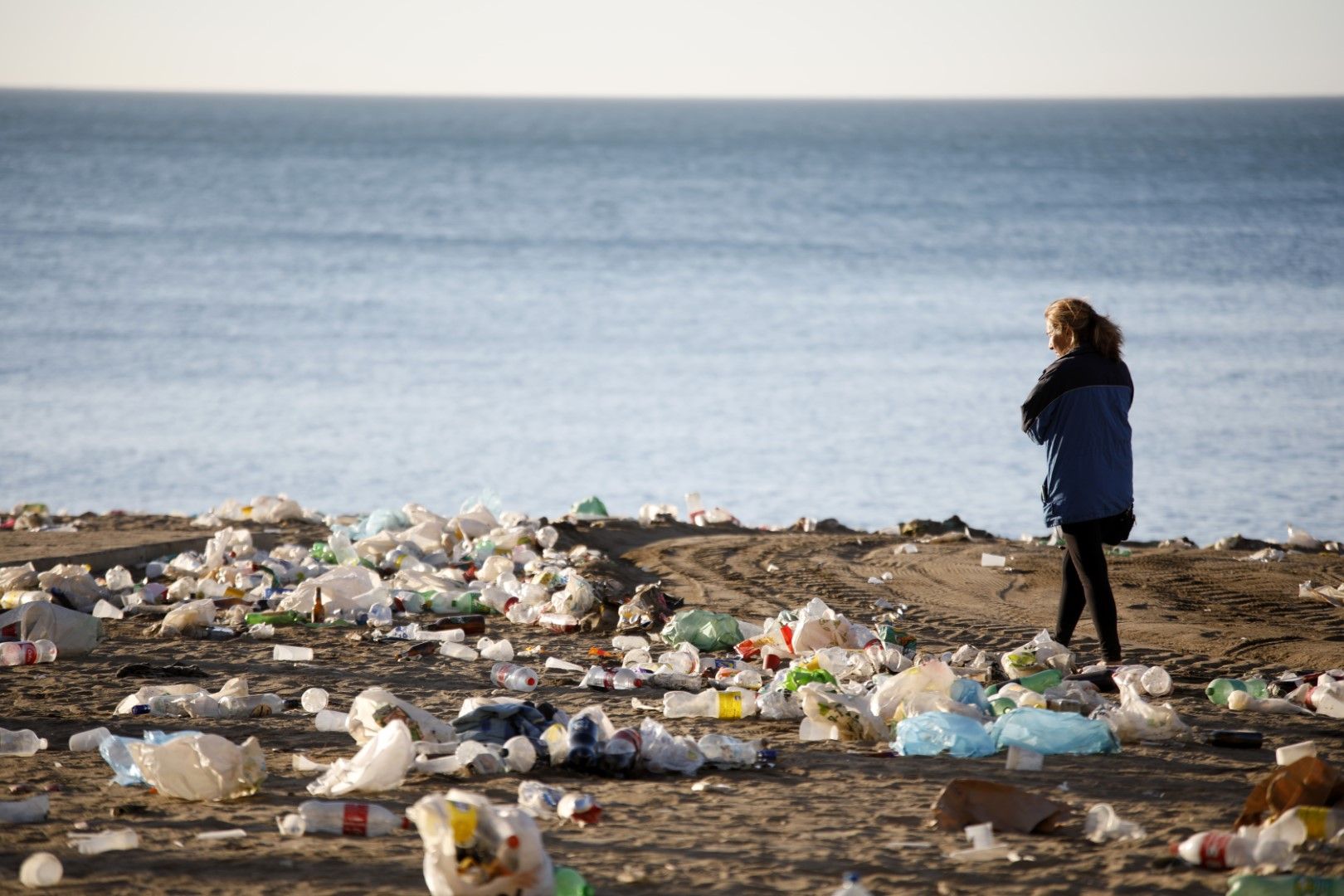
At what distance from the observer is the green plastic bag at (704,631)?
5.46 meters

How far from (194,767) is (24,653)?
82.8 inches

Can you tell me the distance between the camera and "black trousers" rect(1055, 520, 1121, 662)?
16.7ft

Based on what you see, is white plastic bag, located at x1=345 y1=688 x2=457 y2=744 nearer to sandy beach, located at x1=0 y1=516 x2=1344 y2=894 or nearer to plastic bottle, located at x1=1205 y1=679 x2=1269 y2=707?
sandy beach, located at x1=0 y1=516 x2=1344 y2=894

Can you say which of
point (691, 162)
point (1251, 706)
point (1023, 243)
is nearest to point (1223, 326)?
point (1023, 243)

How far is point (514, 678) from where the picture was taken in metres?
4.70

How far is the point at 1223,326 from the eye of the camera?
20828mm

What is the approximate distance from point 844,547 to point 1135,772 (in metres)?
4.01

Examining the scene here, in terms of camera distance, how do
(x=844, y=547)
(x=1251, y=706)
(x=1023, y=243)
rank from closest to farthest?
(x=1251, y=706), (x=844, y=547), (x=1023, y=243)

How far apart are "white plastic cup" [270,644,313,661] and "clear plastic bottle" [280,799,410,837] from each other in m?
2.14

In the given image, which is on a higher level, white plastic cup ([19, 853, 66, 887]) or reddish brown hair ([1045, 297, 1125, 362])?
reddish brown hair ([1045, 297, 1125, 362])

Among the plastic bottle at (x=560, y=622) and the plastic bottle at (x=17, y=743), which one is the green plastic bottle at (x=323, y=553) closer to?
the plastic bottle at (x=560, y=622)

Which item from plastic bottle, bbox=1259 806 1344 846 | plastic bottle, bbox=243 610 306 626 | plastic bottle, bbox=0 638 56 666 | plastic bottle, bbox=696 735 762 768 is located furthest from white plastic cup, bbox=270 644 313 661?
plastic bottle, bbox=1259 806 1344 846

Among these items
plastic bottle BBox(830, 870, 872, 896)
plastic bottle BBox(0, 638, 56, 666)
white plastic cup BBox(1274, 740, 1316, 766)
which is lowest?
plastic bottle BBox(0, 638, 56, 666)

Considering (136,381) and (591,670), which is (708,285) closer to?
(136,381)
